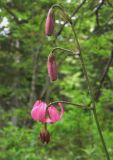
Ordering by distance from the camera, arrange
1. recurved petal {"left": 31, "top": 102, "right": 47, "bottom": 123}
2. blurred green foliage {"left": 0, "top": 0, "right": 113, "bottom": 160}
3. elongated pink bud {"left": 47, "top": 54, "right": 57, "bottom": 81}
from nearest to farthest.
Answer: elongated pink bud {"left": 47, "top": 54, "right": 57, "bottom": 81}, recurved petal {"left": 31, "top": 102, "right": 47, "bottom": 123}, blurred green foliage {"left": 0, "top": 0, "right": 113, "bottom": 160}

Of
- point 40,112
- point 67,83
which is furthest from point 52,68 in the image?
point 67,83

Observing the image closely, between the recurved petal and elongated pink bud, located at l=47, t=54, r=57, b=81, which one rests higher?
elongated pink bud, located at l=47, t=54, r=57, b=81

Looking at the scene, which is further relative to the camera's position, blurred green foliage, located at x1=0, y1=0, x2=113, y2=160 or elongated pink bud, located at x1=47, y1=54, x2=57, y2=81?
blurred green foliage, located at x1=0, y1=0, x2=113, y2=160

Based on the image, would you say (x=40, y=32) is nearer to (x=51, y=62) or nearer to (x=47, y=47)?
(x=47, y=47)

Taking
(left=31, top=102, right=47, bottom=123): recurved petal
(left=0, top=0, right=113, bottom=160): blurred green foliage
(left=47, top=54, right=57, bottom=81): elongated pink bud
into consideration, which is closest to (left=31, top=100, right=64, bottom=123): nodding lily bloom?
(left=31, top=102, right=47, bottom=123): recurved petal

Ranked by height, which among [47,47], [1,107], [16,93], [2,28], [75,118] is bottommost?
[1,107]

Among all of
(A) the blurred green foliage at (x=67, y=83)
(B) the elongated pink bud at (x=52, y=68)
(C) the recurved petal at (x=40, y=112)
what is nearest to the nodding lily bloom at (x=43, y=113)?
(C) the recurved petal at (x=40, y=112)

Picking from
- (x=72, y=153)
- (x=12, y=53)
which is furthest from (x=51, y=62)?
(x=12, y=53)

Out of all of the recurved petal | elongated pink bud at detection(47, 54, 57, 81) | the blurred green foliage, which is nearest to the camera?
elongated pink bud at detection(47, 54, 57, 81)

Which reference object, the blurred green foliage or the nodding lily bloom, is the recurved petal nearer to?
the nodding lily bloom

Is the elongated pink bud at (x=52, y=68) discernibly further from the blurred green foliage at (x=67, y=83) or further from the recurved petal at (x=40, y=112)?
the blurred green foliage at (x=67, y=83)

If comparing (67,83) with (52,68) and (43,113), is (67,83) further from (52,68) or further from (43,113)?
(52,68)
